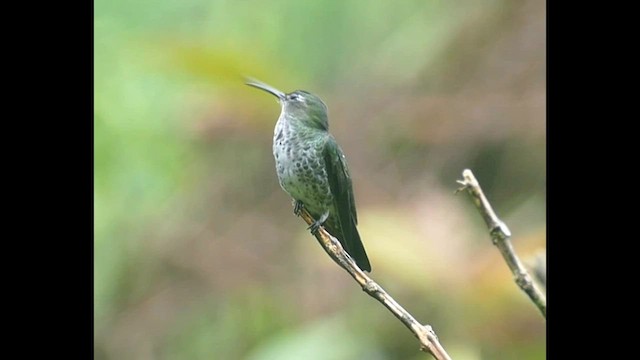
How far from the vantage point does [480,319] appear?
1.07 metres

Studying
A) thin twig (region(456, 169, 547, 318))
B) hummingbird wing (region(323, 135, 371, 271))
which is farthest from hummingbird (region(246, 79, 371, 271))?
thin twig (region(456, 169, 547, 318))

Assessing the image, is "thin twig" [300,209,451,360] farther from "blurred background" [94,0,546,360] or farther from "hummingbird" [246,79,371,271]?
"blurred background" [94,0,546,360]

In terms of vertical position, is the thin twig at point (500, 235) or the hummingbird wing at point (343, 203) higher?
the hummingbird wing at point (343, 203)

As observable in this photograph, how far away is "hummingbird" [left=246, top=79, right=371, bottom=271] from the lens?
0.68 metres

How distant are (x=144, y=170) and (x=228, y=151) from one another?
6.9 inches

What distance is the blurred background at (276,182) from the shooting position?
41.2 inches

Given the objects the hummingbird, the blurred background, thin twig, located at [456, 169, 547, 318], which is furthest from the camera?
the blurred background

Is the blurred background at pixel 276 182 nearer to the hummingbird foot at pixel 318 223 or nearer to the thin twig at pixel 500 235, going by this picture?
the hummingbird foot at pixel 318 223

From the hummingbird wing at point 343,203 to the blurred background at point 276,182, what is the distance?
0.25m

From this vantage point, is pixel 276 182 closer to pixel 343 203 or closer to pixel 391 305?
pixel 343 203

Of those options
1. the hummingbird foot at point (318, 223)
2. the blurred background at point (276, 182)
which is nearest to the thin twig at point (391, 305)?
Result: the hummingbird foot at point (318, 223)

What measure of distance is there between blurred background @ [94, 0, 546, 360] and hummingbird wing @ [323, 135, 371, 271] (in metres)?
0.25

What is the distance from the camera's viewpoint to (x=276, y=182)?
3.19ft
